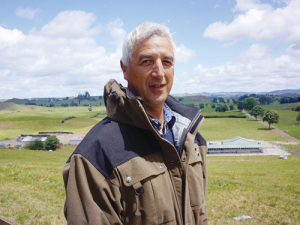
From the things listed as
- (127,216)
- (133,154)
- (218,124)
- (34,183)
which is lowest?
(218,124)

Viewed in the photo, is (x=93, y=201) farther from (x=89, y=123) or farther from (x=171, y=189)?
(x=89, y=123)

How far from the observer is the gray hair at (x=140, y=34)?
104 inches

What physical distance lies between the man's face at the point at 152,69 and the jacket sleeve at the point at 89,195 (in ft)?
3.37

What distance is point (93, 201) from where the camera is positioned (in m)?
2.20

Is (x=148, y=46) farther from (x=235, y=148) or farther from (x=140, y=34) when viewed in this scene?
(x=235, y=148)

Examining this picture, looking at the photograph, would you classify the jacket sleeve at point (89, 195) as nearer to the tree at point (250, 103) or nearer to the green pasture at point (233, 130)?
the green pasture at point (233, 130)

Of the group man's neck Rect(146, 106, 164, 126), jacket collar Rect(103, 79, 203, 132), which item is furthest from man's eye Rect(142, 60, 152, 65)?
man's neck Rect(146, 106, 164, 126)

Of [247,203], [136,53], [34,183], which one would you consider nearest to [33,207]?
[34,183]

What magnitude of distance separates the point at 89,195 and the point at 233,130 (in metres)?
97.5

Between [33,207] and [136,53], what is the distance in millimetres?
6899

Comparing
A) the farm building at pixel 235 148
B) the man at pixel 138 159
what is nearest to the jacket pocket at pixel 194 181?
the man at pixel 138 159

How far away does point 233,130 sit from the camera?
9356 centimetres

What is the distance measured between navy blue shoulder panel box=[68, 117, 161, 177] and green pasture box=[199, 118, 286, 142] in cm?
7782

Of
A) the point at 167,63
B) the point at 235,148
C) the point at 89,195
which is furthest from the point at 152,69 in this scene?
the point at 235,148
